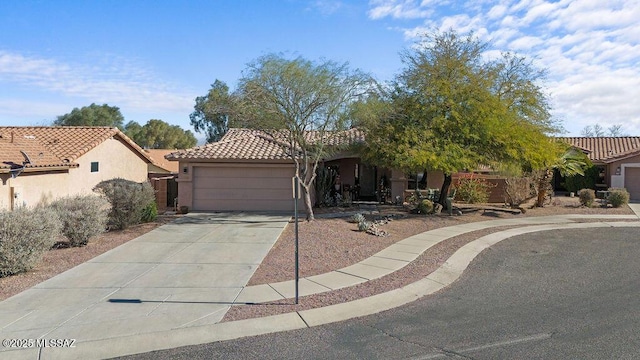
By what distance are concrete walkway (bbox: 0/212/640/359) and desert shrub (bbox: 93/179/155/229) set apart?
76.6 inches

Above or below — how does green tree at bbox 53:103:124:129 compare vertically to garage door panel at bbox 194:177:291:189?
above

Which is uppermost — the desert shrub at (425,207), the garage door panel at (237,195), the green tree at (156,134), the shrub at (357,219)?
the green tree at (156,134)

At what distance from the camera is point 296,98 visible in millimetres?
14711

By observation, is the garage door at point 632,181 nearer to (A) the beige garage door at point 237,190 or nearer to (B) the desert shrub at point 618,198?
(B) the desert shrub at point 618,198

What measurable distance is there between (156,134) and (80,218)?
56.8 m

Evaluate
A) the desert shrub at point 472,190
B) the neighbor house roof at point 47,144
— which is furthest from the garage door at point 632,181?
the neighbor house roof at point 47,144

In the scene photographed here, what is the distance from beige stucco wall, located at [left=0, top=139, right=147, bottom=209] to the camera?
14672mm

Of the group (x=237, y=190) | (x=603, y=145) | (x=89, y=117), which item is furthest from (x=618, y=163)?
(x=89, y=117)

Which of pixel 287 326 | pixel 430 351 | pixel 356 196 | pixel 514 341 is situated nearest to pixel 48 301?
pixel 287 326

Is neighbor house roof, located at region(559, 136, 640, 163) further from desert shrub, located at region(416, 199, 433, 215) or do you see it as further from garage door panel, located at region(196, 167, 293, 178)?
garage door panel, located at region(196, 167, 293, 178)

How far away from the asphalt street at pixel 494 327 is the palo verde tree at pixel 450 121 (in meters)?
7.92

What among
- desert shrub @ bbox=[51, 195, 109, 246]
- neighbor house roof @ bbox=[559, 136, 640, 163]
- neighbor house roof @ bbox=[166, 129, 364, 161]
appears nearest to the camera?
desert shrub @ bbox=[51, 195, 109, 246]

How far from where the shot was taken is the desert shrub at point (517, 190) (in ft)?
68.7

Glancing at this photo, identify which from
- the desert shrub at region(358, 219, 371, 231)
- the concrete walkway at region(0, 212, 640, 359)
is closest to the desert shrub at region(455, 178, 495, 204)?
the desert shrub at region(358, 219, 371, 231)
